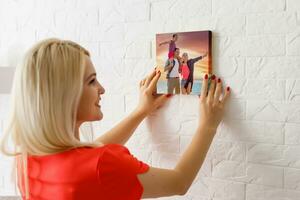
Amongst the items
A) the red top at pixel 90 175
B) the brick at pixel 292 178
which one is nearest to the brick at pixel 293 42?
Result: the brick at pixel 292 178

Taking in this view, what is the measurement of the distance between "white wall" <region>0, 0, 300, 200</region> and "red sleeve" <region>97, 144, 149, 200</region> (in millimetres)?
380

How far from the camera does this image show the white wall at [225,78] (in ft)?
4.10

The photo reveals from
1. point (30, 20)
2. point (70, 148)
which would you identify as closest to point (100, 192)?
point (70, 148)

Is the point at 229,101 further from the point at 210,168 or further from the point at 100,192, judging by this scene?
the point at 100,192

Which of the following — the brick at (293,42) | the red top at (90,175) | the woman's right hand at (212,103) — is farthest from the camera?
the woman's right hand at (212,103)

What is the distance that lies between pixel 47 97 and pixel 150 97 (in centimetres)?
49

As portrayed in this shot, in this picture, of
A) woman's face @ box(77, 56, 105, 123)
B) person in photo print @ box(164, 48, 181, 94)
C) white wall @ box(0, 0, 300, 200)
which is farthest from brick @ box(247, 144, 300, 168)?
woman's face @ box(77, 56, 105, 123)

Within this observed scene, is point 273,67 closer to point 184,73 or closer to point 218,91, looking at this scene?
point 218,91

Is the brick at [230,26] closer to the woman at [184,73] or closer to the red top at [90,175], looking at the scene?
the woman at [184,73]

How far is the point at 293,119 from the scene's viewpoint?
4.07 feet

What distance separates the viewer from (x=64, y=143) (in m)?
1.10

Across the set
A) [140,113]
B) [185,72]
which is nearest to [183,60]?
[185,72]

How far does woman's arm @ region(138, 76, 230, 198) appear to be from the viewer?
1151 mm

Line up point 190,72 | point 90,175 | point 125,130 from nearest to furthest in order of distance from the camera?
point 90,175 → point 190,72 → point 125,130
